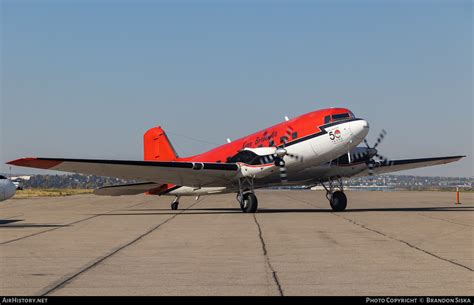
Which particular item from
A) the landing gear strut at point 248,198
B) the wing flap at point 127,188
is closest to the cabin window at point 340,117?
the landing gear strut at point 248,198

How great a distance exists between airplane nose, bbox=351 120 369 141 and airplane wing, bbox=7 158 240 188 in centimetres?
668

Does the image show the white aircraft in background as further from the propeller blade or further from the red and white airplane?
the propeller blade

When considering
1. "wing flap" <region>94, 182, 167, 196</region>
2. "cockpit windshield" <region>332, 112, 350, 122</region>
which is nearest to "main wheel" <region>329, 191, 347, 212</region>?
"cockpit windshield" <region>332, 112, 350, 122</region>

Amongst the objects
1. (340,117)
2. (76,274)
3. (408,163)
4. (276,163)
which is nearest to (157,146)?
(276,163)

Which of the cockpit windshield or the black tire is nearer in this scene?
the cockpit windshield

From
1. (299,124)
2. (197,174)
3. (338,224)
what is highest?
(299,124)

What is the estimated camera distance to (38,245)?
59.5ft

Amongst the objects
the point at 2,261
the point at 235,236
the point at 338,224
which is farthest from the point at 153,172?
the point at 2,261

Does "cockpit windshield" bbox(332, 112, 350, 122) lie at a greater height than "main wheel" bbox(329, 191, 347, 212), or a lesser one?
greater

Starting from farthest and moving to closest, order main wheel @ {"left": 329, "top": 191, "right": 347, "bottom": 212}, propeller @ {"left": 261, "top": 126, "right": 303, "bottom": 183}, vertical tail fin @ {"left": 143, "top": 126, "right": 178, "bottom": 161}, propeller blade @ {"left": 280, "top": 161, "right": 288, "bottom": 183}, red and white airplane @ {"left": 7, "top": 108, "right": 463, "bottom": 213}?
1. vertical tail fin @ {"left": 143, "top": 126, "right": 178, "bottom": 161}
2. main wheel @ {"left": 329, "top": 191, "right": 347, "bottom": 212}
3. propeller blade @ {"left": 280, "top": 161, "right": 288, "bottom": 183}
4. propeller @ {"left": 261, "top": 126, "right": 303, "bottom": 183}
5. red and white airplane @ {"left": 7, "top": 108, "right": 463, "bottom": 213}

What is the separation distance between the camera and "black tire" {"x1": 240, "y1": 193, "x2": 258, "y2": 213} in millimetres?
34812

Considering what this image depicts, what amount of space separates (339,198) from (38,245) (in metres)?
21.3

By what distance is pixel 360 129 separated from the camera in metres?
31.8

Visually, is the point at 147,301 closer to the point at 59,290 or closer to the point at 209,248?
the point at 59,290
